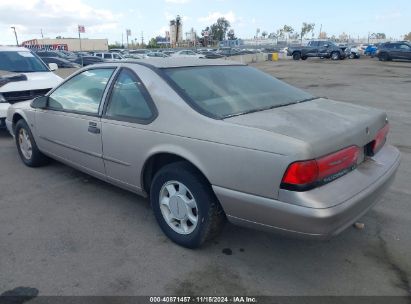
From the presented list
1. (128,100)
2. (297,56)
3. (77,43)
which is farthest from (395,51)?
(77,43)

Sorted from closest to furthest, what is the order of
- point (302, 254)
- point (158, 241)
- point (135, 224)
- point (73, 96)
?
point (302, 254) < point (158, 241) < point (135, 224) < point (73, 96)

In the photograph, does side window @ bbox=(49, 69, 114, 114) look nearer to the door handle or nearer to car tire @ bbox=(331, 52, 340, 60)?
the door handle

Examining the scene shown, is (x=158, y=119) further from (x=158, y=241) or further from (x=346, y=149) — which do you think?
(x=346, y=149)

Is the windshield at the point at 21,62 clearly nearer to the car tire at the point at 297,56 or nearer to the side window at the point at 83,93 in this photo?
the side window at the point at 83,93

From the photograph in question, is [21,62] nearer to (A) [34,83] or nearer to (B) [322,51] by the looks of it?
(A) [34,83]

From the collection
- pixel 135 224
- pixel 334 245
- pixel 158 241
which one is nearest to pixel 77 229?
pixel 135 224

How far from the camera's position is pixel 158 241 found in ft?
10.3

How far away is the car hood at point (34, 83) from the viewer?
6.53 m

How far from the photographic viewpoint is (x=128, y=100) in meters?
3.30

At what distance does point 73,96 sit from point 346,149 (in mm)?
2917

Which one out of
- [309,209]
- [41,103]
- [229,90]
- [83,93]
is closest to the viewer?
[309,209]

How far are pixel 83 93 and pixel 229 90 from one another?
5.47ft

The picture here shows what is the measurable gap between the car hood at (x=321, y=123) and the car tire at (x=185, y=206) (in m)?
0.56

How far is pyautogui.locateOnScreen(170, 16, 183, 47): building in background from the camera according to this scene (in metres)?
93.2
